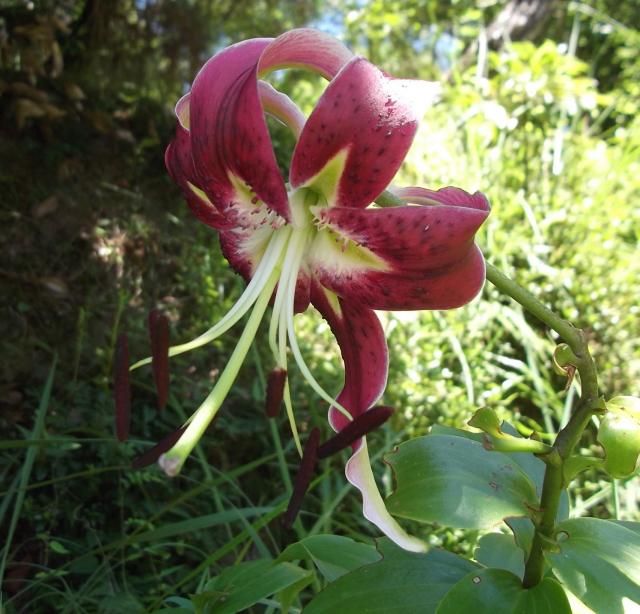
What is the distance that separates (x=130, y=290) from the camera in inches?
63.7

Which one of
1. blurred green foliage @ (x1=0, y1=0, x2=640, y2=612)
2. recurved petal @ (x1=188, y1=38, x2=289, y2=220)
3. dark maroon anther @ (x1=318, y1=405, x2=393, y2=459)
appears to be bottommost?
blurred green foliage @ (x1=0, y1=0, x2=640, y2=612)

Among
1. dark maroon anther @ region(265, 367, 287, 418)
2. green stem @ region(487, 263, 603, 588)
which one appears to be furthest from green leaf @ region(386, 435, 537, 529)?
dark maroon anther @ region(265, 367, 287, 418)

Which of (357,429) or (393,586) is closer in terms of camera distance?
(357,429)

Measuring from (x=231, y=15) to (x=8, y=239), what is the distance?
0.91 metres

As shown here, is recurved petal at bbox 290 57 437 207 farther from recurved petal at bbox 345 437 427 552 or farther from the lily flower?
recurved petal at bbox 345 437 427 552

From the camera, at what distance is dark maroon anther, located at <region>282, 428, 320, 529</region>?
450 mm

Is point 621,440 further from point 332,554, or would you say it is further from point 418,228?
point 332,554

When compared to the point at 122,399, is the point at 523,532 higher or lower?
lower

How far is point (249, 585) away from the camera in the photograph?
1.80 ft

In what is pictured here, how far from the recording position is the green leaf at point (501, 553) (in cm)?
63

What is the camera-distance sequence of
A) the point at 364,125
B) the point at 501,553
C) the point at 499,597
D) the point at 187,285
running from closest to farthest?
the point at 364,125 → the point at 499,597 → the point at 501,553 → the point at 187,285

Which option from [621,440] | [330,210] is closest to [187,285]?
[330,210]

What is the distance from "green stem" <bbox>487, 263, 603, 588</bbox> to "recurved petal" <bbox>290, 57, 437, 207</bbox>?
0.10 m

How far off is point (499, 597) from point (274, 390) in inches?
8.9
